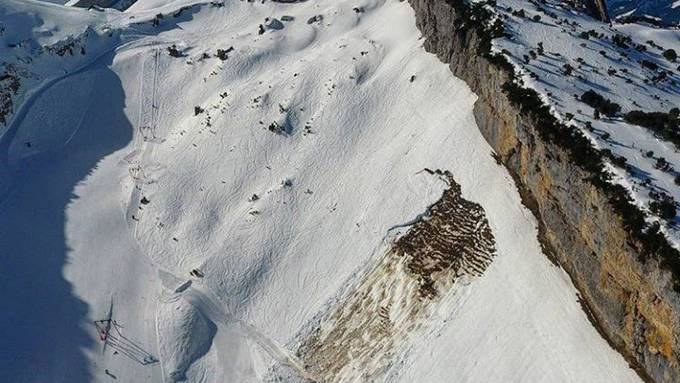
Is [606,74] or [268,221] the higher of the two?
[606,74]

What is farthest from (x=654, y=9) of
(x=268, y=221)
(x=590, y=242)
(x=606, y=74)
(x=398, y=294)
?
(x=398, y=294)

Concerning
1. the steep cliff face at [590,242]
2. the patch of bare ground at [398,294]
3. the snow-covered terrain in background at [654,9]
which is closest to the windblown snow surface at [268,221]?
the patch of bare ground at [398,294]

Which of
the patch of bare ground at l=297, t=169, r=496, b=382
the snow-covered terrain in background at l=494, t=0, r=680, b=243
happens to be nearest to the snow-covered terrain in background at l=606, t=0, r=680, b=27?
the snow-covered terrain in background at l=494, t=0, r=680, b=243

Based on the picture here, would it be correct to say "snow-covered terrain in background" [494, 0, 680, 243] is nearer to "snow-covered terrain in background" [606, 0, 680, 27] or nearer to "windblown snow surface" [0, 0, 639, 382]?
"windblown snow surface" [0, 0, 639, 382]

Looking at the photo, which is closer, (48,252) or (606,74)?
(606,74)

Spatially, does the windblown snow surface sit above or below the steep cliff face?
below

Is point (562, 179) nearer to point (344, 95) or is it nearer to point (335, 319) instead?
point (335, 319)

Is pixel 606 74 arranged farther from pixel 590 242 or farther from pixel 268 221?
pixel 268 221
